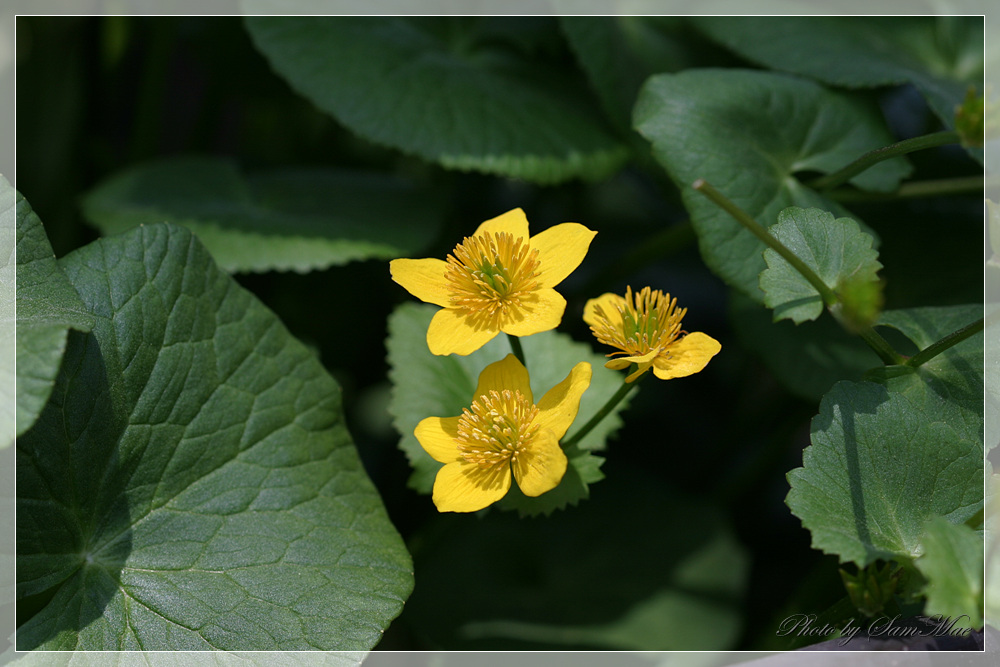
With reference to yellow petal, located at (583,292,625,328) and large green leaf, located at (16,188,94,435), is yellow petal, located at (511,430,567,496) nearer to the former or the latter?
yellow petal, located at (583,292,625,328)

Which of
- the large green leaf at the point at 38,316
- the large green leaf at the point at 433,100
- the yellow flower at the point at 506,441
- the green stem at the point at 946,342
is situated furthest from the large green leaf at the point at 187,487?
the green stem at the point at 946,342

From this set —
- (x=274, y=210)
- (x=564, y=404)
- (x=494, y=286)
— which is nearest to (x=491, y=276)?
(x=494, y=286)

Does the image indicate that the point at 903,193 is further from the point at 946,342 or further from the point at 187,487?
the point at 187,487

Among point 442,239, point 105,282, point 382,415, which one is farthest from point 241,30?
point 105,282

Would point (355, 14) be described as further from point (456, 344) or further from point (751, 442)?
point (751, 442)

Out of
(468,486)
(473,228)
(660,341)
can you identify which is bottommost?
(473,228)

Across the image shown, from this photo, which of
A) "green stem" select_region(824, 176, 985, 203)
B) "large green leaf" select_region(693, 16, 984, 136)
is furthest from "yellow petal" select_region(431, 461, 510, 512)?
"large green leaf" select_region(693, 16, 984, 136)
